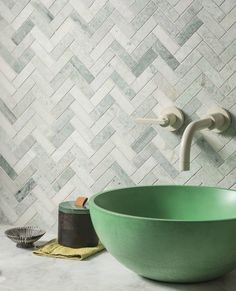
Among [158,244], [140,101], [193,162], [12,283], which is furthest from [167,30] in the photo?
[12,283]

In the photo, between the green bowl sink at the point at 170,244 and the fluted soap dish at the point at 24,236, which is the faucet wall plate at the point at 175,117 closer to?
the green bowl sink at the point at 170,244

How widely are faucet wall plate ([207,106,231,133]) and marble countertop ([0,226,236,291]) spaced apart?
42 cm

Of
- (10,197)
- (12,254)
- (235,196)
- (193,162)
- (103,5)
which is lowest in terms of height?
(235,196)

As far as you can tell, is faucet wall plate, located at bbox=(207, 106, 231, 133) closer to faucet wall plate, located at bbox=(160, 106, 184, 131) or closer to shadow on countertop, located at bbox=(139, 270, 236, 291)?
faucet wall plate, located at bbox=(160, 106, 184, 131)

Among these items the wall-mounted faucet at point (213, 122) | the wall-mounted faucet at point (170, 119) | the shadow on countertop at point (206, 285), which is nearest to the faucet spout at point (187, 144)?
the wall-mounted faucet at point (213, 122)

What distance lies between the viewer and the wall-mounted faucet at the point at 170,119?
5.69 ft

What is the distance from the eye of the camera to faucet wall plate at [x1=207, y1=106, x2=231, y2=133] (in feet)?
5.50

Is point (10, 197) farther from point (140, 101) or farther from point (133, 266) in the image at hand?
point (133, 266)

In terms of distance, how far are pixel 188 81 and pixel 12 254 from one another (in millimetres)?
751

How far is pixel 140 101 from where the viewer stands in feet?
6.04

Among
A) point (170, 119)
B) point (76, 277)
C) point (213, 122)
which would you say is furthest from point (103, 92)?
point (76, 277)

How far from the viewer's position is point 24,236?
5.81 ft

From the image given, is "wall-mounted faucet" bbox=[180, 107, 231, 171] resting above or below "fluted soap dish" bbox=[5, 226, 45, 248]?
below

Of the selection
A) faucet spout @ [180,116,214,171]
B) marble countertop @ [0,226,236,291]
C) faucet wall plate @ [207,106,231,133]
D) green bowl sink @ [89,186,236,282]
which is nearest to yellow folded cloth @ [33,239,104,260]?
marble countertop @ [0,226,236,291]
